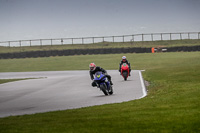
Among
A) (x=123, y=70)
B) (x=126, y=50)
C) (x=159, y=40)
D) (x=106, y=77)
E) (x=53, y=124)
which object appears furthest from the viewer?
(x=159, y=40)

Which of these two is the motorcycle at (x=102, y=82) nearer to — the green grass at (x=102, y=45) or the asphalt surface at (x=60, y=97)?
the asphalt surface at (x=60, y=97)

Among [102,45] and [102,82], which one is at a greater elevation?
[102,45]

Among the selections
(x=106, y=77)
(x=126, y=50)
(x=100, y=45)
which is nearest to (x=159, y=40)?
(x=100, y=45)

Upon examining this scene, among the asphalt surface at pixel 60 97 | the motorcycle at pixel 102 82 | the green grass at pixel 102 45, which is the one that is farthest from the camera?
the green grass at pixel 102 45

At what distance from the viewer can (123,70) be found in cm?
2773

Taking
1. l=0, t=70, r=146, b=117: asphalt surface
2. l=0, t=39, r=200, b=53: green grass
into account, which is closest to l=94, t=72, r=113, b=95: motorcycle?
l=0, t=70, r=146, b=117: asphalt surface

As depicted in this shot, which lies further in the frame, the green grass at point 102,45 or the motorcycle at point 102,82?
the green grass at point 102,45

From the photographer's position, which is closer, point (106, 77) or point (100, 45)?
point (106, 77)

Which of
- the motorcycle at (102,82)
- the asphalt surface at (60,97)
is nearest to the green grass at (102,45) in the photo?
the asphalt surface at (60,97)

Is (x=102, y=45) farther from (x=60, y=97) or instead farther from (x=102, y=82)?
(x=102, y=82)

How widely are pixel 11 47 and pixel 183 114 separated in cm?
8033

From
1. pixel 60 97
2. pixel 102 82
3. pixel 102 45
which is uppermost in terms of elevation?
pixel 102 45

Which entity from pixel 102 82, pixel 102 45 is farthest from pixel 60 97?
pixel 102 45

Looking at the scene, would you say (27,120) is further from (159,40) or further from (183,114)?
(159,40)
